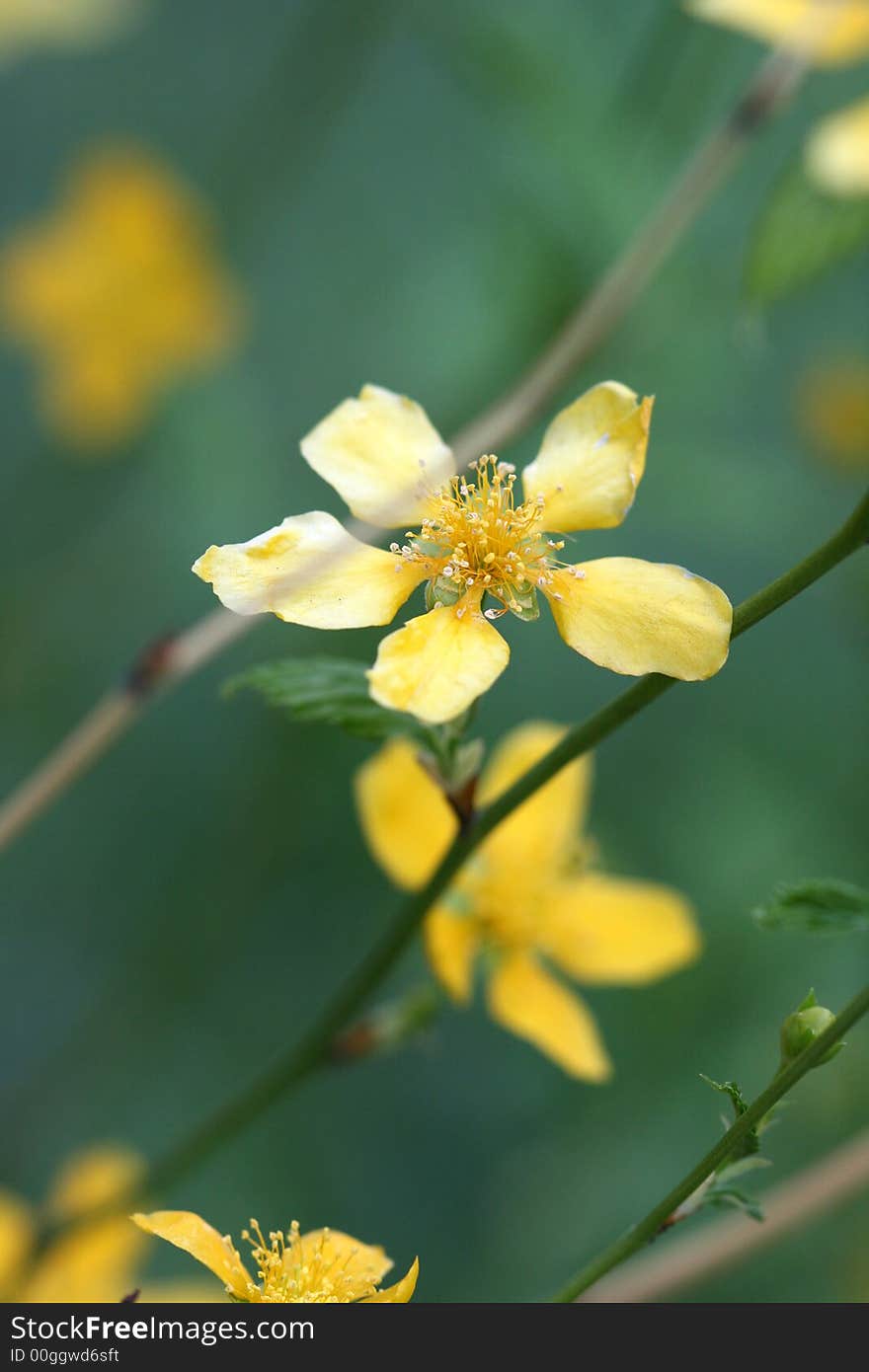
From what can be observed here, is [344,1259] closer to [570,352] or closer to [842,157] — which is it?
[570,352]

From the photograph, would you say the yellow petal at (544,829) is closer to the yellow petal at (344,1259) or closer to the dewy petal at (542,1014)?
the dewy petal at (542,1014)

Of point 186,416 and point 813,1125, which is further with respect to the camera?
point 186,416

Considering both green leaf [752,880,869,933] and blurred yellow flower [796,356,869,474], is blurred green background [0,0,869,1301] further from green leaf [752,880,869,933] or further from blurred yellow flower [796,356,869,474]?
green leaf [752,880,869,933]

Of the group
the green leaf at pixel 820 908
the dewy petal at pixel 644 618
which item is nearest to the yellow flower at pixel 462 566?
the dewy petal at pixel 644 618

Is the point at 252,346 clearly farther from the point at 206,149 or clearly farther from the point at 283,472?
the point at 283,472
